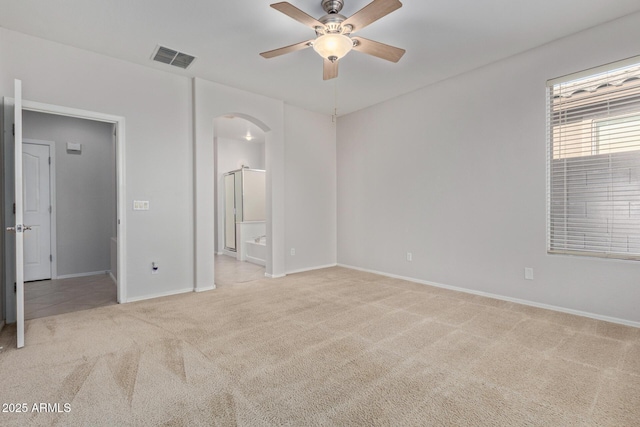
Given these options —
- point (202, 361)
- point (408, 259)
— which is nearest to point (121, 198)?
point (202, 361)

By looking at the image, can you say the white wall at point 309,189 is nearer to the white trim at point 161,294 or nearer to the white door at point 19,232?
the white trim at point 161,294

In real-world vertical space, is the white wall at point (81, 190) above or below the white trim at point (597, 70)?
below

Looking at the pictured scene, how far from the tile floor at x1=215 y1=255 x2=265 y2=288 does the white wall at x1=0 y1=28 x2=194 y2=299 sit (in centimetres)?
73

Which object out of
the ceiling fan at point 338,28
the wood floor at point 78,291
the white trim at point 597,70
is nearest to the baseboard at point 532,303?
the white trim at point 597,70

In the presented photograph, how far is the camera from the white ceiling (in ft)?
8.77

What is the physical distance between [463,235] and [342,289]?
1.78 meters

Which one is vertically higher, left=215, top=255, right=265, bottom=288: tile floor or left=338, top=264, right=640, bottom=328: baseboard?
left=338, top=264, right=640, bottom=328: baseboard

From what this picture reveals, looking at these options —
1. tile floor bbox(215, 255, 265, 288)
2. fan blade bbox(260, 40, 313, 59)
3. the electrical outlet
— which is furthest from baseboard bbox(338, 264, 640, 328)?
fan blade bbox(260, 40, 313, 59)

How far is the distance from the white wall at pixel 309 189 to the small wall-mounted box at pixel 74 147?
351 cm

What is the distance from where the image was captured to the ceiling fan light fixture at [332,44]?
8.11 feet

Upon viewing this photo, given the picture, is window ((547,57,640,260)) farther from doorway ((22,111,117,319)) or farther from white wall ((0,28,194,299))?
doorway ((22,111,117,319))

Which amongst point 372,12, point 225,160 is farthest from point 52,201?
point 372,12

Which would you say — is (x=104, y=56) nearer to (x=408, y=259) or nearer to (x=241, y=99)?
(x=241, y=99)

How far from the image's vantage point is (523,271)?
3.57 m
